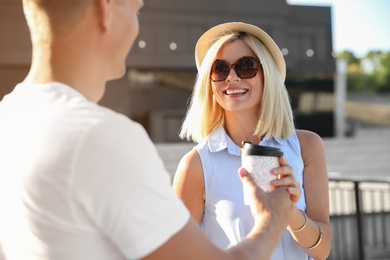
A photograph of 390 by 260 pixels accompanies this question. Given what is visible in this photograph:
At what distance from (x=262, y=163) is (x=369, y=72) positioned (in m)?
76.1

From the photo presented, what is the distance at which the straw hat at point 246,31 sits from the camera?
2.37 metres

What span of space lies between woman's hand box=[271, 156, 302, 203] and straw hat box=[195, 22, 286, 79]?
3.02ft

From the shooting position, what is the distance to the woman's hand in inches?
57.9

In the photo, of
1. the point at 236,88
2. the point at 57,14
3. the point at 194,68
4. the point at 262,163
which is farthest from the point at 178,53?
the point at 57,14

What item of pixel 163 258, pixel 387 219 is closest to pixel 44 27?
pixel 163 258

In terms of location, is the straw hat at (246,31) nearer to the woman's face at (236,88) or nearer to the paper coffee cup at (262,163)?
the woman's face at (236,88)

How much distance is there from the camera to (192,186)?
224 centimetres

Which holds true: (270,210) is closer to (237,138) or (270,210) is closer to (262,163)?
(262,163)

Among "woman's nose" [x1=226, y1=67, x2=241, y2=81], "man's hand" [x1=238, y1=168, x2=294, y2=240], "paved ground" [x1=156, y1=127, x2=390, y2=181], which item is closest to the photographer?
"man's hand" [x1=238, y1=168, x2=294, y2=240]

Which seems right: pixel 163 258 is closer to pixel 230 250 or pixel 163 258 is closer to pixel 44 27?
pixel 230 250

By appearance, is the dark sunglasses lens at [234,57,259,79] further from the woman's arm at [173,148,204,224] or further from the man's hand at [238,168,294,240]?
the man's hand at [238,168,294,240]

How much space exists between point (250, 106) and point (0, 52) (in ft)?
63.6

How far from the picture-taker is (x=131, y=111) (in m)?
24.0

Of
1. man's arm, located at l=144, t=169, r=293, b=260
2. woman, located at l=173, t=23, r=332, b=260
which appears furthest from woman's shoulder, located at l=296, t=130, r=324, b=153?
man's arm, located at l=144, t=169, r=293, b=260
